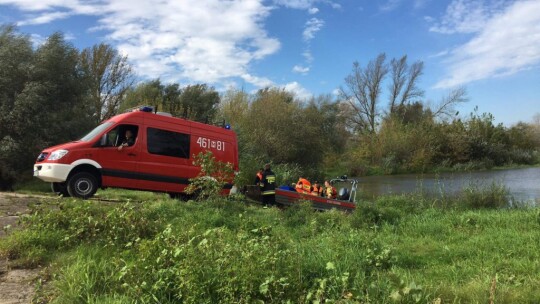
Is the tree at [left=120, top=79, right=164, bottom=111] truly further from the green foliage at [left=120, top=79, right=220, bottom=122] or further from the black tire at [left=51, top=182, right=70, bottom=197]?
the black tire at [left=51, top=182, right=70, bottom=197]

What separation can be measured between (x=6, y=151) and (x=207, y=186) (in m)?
12.2

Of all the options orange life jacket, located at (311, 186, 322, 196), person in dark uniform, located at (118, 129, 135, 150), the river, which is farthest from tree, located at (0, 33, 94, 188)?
the river

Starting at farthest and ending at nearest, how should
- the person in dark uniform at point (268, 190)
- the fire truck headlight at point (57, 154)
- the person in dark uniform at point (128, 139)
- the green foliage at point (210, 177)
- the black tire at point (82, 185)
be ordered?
the person in dark uniform at point (268, 190)
the person in dark uniform at point (128, 139)
the black tire at point (82, 185)
the fire truck headlight at point (57, 154)
the green foliage at point (210, 177)

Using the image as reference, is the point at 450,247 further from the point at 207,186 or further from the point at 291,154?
the point at 291,154

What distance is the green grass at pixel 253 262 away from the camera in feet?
12.8

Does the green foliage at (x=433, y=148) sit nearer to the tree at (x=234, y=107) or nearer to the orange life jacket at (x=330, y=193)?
the tree at (x=234, y=107)

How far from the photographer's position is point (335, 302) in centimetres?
378

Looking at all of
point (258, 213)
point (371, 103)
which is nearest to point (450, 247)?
point (258, 213)

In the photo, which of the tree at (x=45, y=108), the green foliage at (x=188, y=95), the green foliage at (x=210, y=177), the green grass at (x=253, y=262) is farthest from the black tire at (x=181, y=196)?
the green foliage at (x=188, y=95)

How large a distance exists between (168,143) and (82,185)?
2.54 m

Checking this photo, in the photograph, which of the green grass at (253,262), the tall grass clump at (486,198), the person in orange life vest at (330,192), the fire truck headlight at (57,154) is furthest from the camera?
the person in orange life vest at (330,192)

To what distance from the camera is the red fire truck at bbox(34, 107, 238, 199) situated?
33.0ft

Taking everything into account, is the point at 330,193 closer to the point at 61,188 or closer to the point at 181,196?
the point at 181,196

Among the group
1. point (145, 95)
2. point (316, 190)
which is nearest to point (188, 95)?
point (145, 95)
